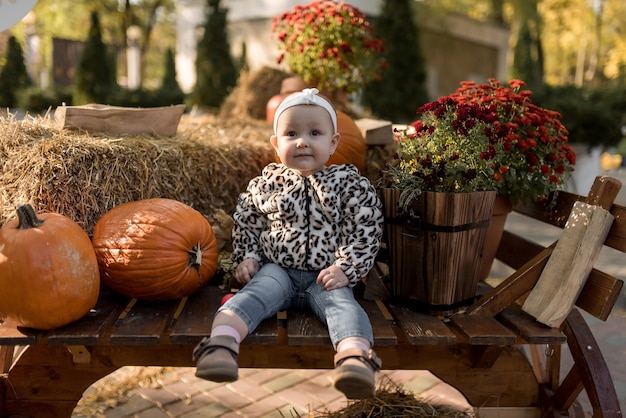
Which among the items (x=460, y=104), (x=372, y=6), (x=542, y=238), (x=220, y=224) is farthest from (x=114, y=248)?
(x=372, y=6)

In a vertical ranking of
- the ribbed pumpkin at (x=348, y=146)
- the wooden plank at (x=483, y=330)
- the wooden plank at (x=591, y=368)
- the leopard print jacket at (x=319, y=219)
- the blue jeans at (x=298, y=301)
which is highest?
the ribbed pumpkin at (x=348, y=146)

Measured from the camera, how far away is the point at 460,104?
2.59m

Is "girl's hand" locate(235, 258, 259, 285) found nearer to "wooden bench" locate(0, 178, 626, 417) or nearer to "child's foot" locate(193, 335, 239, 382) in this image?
"wooden bench" locate(0, 178, 626, 417)

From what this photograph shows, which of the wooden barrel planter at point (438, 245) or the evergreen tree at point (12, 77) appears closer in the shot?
the wooden barrel planter at point (438, 245)

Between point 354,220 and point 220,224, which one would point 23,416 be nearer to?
point 220,224

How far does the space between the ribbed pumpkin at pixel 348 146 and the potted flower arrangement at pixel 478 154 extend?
0.61 meters

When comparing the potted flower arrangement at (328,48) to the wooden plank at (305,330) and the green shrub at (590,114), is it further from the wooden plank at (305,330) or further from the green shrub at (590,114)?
the green shrub at (590,114)

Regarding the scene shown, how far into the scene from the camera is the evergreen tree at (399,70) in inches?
393

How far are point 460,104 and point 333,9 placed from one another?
1909mm

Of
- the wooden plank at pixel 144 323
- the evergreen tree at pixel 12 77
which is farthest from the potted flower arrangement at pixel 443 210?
the evergreen tree at pixel 12 77

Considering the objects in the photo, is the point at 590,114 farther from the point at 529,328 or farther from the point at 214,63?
the point at 529,328

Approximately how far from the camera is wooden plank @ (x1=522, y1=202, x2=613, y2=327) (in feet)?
7.06

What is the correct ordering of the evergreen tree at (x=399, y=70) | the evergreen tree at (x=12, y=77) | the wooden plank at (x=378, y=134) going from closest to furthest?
the wooden plank at (x=378, y=134) → the evergreen tree at (x=399, y=70) → the evergreen tree at (x=12, y=77)

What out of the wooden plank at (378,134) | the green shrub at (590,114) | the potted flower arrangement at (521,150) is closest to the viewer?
the potted flower arrangement at (521,150)
